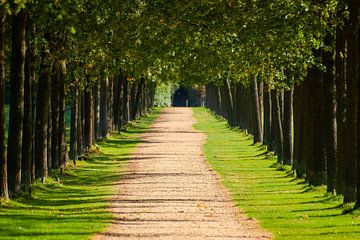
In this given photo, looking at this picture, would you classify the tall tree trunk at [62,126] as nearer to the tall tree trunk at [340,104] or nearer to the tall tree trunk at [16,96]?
the tall tree trunk at [16,96]

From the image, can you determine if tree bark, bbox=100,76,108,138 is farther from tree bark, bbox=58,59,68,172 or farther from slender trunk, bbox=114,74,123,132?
tree bark, bbox=58,59,68,172

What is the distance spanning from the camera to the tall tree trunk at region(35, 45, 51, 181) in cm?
2808

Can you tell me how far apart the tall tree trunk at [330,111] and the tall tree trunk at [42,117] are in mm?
8966

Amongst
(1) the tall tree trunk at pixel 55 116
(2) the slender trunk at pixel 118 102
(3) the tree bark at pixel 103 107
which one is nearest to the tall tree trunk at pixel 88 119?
(3) the tree bark at pixel 103 107

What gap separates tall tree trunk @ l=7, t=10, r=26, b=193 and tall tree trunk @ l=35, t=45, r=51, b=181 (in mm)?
4346

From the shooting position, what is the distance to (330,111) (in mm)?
26016

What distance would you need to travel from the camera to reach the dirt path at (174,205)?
59.2 feet

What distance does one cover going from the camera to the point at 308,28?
22.4m

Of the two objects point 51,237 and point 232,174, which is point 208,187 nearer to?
point 232,174

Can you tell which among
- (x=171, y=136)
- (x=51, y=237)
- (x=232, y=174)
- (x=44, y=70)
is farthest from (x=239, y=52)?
(x=171, y=136)

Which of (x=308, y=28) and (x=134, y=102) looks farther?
(x=134, y=102)

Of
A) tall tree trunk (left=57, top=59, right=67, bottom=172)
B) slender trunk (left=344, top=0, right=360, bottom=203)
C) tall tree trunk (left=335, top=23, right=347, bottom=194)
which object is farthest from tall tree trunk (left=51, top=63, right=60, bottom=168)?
slender trunk (left=344, top=0, right=360, bottom=203)

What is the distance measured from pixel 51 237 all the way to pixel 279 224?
541cm

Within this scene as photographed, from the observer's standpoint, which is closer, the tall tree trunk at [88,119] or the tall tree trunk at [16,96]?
the tall tree trunk at [16,96]
